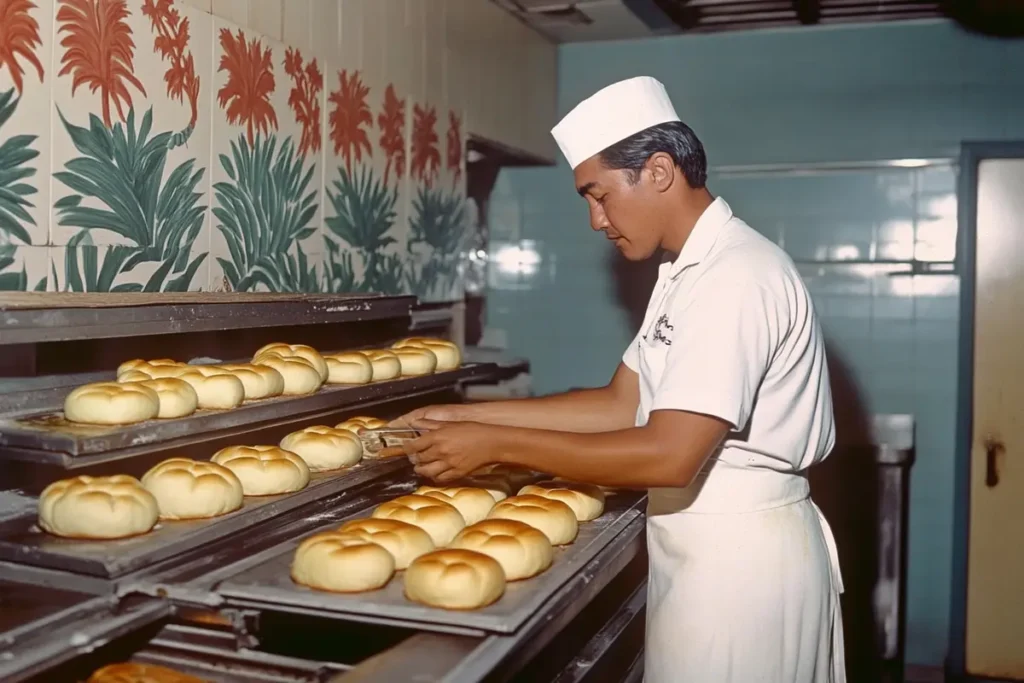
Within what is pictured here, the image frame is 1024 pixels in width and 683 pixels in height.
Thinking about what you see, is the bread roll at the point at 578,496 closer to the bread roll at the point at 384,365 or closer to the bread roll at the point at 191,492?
the bread roll at the point at 384,365

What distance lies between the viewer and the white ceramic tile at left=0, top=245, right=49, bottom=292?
1896 mm

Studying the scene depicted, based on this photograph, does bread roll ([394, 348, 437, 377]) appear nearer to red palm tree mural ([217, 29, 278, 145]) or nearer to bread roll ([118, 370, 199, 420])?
red palm tree mural ([217, 29, 278, 145])

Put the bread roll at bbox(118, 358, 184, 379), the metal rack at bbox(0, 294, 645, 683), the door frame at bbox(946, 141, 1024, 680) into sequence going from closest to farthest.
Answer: the metal rack at bbox(0, 294, 645, 683), the bread roll at bbox(118, 358, 184, 379), the door frame at bbox(946, 141, 1024, 680)

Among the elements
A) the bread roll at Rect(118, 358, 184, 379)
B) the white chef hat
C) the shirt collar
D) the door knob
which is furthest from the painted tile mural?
the door knob

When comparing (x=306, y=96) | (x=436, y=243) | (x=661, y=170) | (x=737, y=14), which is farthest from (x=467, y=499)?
(x=737, y=14)

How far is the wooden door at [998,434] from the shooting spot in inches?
172

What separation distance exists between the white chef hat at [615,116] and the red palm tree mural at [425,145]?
1591 mm

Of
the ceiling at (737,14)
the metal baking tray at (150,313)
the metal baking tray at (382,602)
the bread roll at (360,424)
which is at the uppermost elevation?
the ceiling at (737,14)

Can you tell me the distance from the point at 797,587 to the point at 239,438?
4.92 ft

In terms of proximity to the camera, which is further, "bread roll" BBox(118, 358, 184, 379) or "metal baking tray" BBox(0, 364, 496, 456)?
"bread roll" BBox(118, 358, 184, 379)

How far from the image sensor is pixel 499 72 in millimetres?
4328

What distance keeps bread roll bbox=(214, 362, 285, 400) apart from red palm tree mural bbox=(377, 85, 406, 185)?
131 cm

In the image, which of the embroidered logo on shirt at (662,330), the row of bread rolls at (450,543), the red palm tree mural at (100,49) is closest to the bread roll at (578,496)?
the row of bread rolls at (450,543)

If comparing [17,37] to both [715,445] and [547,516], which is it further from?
[715,445]
